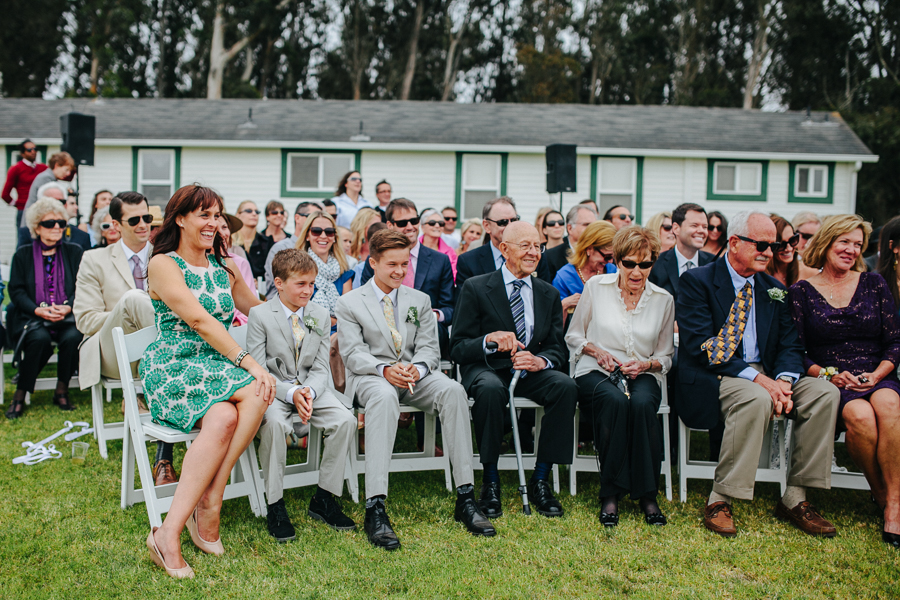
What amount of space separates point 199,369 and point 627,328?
2.62 m

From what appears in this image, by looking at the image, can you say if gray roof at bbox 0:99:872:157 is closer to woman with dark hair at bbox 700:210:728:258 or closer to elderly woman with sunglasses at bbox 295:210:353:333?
woman with dark hair at bbox 700:210:728:258

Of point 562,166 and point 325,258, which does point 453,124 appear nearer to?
point 562,166

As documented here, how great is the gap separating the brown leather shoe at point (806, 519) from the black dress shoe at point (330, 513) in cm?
249

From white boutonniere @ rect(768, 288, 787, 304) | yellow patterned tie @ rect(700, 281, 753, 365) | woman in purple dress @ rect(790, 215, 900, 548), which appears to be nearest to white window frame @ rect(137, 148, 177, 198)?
yellow patterned tie @ rect(700, 281, 753, 365)

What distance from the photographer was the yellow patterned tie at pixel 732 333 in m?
4.31

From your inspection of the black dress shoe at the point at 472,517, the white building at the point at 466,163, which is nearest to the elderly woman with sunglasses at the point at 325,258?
the black dress shoe at the point at 472,517

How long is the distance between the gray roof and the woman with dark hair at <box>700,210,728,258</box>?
986 cm

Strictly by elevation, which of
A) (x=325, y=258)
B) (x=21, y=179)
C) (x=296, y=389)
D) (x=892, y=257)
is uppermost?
(x=21, y=179)

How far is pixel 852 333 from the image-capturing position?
14.4 ft

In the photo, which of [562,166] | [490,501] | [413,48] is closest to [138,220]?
[490,501]

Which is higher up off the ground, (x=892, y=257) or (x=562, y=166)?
(x=562, y=166)

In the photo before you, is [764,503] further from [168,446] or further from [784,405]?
[168,446]

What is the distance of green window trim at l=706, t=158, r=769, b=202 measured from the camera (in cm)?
1605

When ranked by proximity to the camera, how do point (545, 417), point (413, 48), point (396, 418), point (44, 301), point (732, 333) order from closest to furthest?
1. point (396, 418)
2. point (545, 417)
3. point (732, 333)
4. point (44, 301)
5. point (413, 48)
